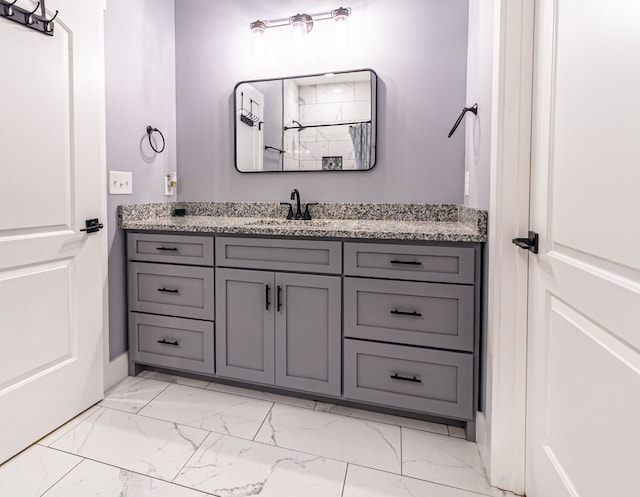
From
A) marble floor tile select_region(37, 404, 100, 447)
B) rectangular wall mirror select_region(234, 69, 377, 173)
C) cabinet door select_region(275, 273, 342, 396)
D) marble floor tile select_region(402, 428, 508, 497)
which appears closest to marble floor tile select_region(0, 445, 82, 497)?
marble floor tile select_region(37, 404, 100, 447)

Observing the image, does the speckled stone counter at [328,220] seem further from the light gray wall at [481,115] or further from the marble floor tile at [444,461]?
the marble floor tile at [444,461]

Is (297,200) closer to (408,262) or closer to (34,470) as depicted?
(408,262)

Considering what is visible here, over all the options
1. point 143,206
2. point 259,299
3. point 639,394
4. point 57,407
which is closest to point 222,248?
point 259,299

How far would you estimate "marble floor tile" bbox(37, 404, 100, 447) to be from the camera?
1555 millimetres

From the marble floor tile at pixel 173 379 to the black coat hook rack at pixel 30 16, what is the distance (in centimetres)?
171

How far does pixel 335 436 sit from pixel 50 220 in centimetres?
151

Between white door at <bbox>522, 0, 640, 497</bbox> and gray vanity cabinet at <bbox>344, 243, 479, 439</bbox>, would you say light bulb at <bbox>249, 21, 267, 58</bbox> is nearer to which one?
gray vanity cabinet at <bbox>344, 243, 479, 439</bbox>

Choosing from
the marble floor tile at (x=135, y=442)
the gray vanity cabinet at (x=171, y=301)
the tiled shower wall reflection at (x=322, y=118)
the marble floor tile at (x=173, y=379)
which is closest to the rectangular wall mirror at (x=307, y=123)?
the tiled shower wall reflection at (x=322, y=118)

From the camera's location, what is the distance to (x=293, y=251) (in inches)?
70.4

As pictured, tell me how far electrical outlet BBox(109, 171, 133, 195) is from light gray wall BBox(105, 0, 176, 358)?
3cm

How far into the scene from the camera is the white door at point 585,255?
77cm

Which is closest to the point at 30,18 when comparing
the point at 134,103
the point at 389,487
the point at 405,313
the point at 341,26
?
the point at 134,103

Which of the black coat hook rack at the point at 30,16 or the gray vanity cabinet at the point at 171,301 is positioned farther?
the gray vanity cabinet at the point at 171,301

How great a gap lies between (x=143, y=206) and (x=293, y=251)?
41.0 inches
